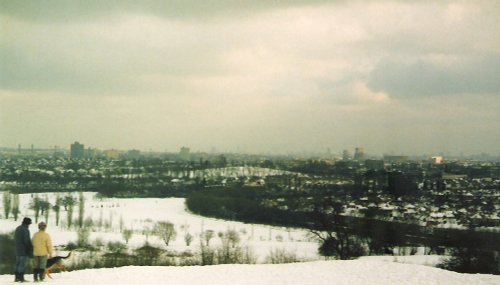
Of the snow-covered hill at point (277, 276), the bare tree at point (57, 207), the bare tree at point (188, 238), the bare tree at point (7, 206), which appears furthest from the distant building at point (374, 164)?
the snow-covered hill at point (277, 276)

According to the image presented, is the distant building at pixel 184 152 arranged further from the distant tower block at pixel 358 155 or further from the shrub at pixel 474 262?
the shrub at pixel 474 262

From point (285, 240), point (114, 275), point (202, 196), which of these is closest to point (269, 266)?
point (114, 275)

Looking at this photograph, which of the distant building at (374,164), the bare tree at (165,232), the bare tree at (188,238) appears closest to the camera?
the bare tree at (188,238)

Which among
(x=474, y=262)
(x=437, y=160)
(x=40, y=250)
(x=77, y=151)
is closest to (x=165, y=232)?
(x=474, y=262)

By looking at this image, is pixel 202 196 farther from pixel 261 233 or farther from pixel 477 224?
pixel 477 224

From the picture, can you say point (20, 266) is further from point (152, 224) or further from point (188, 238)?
→ point (152, 224)

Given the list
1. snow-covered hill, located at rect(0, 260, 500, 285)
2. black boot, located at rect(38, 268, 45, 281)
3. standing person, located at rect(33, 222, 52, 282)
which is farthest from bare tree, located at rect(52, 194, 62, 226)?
standing person, located at rect(33, 222, 52, 282)
